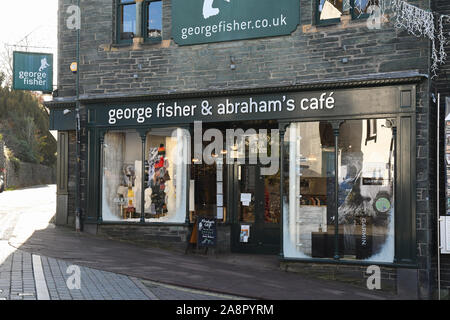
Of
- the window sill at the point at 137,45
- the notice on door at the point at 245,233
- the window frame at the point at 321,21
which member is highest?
the window frame at the point at 321,21

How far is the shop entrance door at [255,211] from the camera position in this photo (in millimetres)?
13016

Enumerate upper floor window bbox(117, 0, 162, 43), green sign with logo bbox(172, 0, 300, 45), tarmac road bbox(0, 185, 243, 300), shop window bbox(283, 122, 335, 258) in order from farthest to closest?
upper floor window bbox(117, 0, 162, 43) < green sign with logo bbox(172, 0, 300, 45) < shop window bbox(283, 122, 335, 258) < tarmac road bbox(0, 185, 243, 300)

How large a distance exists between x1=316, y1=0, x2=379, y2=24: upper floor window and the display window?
3.99 metres

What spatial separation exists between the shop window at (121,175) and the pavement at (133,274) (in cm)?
77

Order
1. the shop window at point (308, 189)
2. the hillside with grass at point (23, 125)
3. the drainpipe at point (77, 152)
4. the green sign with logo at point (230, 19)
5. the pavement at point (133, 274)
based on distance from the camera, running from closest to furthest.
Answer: the pavement at point (133, 274) < the shop window at point (308, 189) < the green sign with logo at point (230, 19) < the drainpipe at point (77, 152) < the hillside with grass at point (23, 125)

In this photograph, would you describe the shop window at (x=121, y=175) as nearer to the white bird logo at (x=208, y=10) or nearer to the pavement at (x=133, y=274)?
the pavement at (x=133, y=274)

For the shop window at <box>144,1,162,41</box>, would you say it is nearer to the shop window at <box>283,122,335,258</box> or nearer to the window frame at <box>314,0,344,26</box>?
the window frame at <box>314,0,344,26</box>

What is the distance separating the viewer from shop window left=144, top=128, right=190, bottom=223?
42.1 ft

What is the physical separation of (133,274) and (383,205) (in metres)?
4.90

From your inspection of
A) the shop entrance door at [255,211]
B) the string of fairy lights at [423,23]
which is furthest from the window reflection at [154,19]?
the string of fairy lights at [423,23]

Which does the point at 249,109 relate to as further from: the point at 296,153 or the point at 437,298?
the point at 437,298

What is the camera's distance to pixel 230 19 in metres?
12.2

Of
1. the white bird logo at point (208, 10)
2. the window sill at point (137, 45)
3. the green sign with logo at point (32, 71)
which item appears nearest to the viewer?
the white bird logo at point (208, 10)

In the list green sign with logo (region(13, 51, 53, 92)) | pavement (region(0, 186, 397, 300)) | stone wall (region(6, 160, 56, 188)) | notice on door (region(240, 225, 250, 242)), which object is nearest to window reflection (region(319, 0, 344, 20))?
notice on door (region(240, 225, 250, 242))
